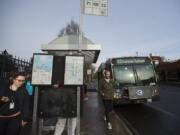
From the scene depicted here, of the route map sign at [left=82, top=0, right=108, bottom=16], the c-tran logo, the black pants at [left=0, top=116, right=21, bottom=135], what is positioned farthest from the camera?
the c-tran logo

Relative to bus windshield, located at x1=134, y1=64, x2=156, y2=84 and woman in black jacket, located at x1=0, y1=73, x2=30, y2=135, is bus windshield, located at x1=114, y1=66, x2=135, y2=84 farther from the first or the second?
woman in black jacket, located at x1=0, y1=73, x2=30, y2=135

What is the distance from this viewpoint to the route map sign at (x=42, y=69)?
194 inches

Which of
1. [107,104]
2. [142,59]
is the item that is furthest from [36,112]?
[142,59]

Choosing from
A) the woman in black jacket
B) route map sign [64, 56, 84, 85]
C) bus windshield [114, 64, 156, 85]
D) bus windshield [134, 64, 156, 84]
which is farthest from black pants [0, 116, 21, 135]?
bus windshield [134, 64, 156, 84]

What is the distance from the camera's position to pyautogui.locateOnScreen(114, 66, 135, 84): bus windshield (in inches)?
493

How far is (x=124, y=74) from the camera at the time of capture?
12.7m

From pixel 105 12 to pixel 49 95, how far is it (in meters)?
3.09

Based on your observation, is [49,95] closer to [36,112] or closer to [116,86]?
[36,112]

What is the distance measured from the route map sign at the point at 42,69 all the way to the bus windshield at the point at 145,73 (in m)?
8.25

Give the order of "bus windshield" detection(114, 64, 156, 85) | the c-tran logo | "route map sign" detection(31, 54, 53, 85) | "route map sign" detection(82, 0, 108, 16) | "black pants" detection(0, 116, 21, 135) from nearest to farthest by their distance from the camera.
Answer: "black pants" detection(0, 116, 21, 135) < "route map sign" detection(31, 54, 53, 85) < "route map sign" detection(82, 0, 108, 16) < the c-tran logo < "bus windshield" detection(114, 64, 156, 85)

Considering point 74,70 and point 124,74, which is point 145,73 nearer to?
point 124,74

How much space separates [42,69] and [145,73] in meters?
8.68

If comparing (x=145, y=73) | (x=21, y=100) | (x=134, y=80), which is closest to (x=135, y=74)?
(x=134, y=80)

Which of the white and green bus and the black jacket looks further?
the white and green bus
